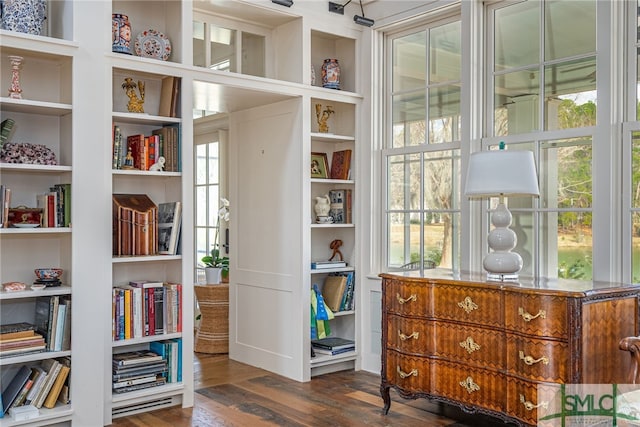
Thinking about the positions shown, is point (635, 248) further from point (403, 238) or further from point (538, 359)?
point (403, 238)

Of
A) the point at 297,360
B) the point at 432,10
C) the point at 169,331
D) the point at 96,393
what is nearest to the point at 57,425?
the point at 96,393

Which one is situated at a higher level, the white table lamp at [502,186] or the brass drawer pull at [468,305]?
the white table lamp at [502,186]

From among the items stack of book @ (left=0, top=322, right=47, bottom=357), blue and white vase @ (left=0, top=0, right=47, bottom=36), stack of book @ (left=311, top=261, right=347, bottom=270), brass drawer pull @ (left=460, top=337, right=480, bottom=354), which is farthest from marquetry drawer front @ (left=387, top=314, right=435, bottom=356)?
blue and white vase @ (left=0, top=0, right=47, bottom=36)

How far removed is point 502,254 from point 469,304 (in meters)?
0.34

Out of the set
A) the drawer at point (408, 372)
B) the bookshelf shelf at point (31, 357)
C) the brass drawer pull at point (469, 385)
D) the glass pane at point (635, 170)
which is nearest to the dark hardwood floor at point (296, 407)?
the drawer at point (408, 372)

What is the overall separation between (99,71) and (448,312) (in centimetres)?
249

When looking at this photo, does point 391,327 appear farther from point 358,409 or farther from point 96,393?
point 96,393

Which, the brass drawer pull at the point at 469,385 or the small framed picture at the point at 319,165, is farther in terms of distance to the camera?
the small framed picture at the point at 319,165

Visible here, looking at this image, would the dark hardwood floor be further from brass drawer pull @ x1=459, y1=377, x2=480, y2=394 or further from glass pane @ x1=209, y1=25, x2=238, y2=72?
glass pane @ x1=209, y1=25, x2=238, y2=72

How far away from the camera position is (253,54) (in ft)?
16.1

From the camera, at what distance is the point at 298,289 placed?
4.77 metres

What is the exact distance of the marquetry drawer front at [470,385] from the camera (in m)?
3.42

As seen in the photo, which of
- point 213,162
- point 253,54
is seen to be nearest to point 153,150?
point 253,54

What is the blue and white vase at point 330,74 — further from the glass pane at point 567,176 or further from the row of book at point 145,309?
the row of book at point 145,309
